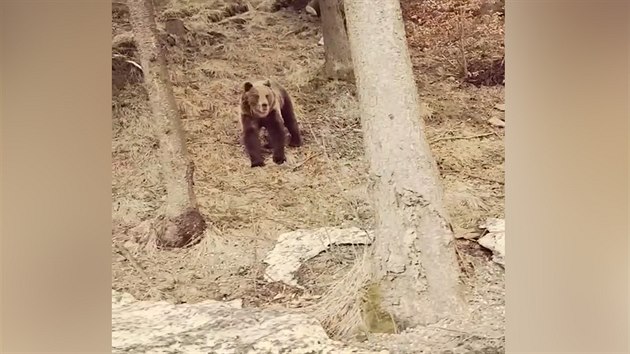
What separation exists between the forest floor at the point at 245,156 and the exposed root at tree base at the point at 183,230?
0.03m

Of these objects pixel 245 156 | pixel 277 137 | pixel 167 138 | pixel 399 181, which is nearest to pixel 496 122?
pixel 399 181

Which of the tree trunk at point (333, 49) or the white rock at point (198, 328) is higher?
the tree trunk at point (333, 49)

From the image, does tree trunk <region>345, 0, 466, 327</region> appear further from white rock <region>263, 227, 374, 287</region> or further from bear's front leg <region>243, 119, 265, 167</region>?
bear's front leg <region>243, 119, 265, 167</region>

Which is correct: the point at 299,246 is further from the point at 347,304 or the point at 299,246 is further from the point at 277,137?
the point at 277,137

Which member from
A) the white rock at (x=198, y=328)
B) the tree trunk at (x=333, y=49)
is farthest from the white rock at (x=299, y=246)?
the tree trunk at (x=333, y=49)

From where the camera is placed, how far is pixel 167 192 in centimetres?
227

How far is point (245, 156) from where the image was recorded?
227cm

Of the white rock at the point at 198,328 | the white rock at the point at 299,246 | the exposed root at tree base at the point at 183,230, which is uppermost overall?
the exposed root at tree base at the point at 183,230

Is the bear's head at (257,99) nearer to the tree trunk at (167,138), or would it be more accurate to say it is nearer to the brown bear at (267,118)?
the brown bear at (267,118)

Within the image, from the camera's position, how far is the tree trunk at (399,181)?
2.23 metres

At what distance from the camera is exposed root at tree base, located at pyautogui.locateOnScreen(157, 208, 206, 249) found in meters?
2.26
